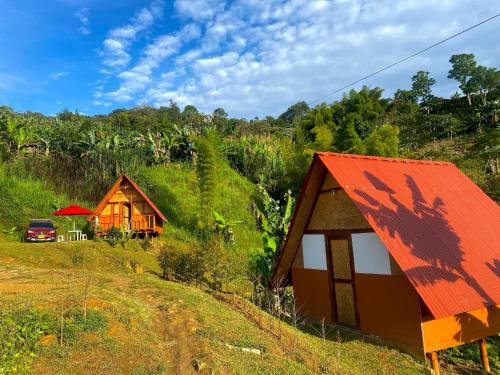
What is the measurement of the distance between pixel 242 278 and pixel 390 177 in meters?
6.08

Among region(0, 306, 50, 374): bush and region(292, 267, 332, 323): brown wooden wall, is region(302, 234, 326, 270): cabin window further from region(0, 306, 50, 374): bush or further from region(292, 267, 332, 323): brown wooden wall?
region(0, 306, 50, 374): bush

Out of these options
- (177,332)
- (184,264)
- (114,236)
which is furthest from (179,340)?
(114,236)

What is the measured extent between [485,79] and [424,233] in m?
52.9

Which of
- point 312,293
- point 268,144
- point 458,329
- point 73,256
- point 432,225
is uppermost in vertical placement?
point 268,144

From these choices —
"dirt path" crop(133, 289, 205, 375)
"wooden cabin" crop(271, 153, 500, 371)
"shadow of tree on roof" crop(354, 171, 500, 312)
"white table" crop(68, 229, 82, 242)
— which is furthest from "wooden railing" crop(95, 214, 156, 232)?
"shadow of tree on roof" crop(354, 171, 500, 312)

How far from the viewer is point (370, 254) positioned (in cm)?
884

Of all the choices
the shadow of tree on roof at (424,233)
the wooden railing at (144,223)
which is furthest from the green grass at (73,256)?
the shadow of tree on roof at (424,233)

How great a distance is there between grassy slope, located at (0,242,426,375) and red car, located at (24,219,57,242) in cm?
972

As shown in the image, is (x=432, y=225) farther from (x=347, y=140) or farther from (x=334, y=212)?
(x=347, y=140)

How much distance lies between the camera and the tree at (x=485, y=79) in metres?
50.8

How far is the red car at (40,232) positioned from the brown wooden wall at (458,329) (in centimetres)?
1890

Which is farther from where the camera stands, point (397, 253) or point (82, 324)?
point (397, 253)

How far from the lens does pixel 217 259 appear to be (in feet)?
39.8

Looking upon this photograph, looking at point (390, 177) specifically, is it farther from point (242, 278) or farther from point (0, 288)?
point (0, 288)
